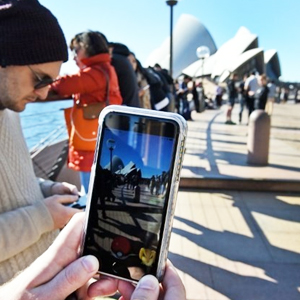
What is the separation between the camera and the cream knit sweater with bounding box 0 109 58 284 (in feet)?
4.31

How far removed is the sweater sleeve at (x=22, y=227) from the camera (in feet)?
4.23

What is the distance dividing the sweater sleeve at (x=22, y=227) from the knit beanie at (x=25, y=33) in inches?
24.1

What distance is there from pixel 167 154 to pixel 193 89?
1516cm

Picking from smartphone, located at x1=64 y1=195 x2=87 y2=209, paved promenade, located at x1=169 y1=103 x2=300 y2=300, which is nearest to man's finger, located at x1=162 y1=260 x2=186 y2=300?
smartphone, located at x1=64 y1=195 x2=87 y2=209

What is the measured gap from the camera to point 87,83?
272cm

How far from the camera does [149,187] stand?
0.90 m

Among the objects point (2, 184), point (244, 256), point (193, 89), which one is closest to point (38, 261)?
point (2, 184)

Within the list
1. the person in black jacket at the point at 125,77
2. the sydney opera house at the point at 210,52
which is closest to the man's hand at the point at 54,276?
the person in black jacket at the point at 125,77

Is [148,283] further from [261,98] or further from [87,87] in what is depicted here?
[261,98]

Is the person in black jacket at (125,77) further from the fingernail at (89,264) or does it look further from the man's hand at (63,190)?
the fingernail at (89,264)

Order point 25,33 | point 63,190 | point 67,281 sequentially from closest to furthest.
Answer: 1. point 67,281
2. point 25,33
3. point 63,190

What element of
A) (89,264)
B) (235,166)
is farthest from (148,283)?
(235,166)

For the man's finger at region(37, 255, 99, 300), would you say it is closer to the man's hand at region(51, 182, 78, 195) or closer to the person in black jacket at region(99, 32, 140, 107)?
the man's hand at region(51, 182, 78, 195)

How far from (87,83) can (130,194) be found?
196cm
